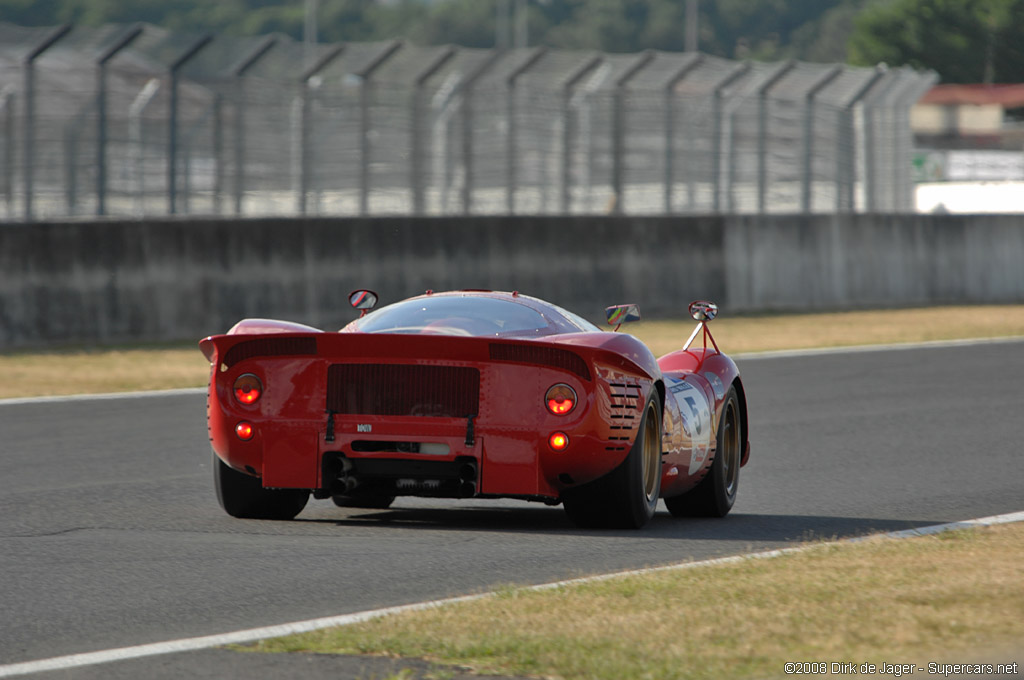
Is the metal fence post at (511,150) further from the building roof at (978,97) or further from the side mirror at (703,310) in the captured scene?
the building roof at (978,97)

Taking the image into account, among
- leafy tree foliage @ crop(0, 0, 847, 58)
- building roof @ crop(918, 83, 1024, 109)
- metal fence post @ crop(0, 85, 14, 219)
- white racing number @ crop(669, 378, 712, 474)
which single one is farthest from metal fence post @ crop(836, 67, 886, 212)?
leafy tree foliage @ crop(0, 0, 847, 58)

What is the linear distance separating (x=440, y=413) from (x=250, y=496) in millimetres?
1142

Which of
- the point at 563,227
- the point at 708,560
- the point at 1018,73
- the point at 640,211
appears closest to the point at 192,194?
the point at 563,227

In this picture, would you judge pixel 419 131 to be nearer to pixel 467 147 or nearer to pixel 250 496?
pixel 467 147

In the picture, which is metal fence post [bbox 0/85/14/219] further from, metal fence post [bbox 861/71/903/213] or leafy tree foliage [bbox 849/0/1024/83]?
leafy tree foliage [bbox 849/0/1024/83]

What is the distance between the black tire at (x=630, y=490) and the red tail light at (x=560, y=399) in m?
0.35

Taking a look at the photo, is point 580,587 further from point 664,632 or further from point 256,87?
point 256,87

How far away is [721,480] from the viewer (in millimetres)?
8531

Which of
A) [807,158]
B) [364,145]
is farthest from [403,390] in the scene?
[807,158]

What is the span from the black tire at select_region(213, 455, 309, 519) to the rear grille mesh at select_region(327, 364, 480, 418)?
620mm

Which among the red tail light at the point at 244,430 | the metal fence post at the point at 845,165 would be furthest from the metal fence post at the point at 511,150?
the red tail light at the point at 244,430

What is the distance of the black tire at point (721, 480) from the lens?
334 inches

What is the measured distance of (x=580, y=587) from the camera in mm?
5902

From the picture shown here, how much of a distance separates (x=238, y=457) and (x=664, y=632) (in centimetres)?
287
